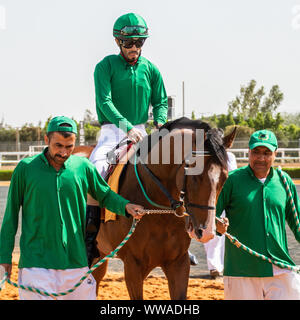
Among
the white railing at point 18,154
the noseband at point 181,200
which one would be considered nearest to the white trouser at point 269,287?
the noseband at point 181,200

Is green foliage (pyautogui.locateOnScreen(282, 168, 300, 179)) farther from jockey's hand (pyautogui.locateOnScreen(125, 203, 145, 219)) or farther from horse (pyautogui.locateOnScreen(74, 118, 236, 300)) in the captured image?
jockey's hand (pyautogui.locateOnScreen(125, 203, 145, 219))

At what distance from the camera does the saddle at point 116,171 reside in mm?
4867

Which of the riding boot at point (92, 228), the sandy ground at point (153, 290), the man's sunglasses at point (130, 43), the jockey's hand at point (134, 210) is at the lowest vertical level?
the sandy ground at point (153, 290)

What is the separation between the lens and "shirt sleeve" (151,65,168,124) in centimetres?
559

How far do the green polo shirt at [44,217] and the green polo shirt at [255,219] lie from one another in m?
1.20

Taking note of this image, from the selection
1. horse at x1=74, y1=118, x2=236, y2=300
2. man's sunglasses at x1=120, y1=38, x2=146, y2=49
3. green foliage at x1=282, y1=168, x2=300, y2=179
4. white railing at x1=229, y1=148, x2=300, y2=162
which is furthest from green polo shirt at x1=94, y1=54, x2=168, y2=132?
green foliage at x1=282, y1=168, x2=300, y2=179

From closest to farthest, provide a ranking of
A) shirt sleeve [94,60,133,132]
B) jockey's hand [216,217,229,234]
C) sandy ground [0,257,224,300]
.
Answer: jockey's hand [216,217,229,234]
shirt sleeve [94,60,133,132]
sandy ground [0,257,224,300]

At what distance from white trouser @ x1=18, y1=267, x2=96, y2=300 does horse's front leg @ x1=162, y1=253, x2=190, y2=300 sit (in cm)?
105

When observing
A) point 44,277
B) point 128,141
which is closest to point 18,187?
point 44,277

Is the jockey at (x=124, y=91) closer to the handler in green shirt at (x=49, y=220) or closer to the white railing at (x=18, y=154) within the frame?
the handler in green shirt at (x=49, y=220)

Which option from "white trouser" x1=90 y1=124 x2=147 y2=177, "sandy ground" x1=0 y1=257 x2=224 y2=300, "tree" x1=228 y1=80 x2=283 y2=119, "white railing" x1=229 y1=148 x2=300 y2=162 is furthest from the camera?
"tree" x1=228 y1=80 x2=283 y2=119

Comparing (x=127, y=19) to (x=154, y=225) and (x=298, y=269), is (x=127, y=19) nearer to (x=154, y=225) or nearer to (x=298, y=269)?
(x=154, y=225)

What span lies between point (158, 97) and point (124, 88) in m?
0.46
